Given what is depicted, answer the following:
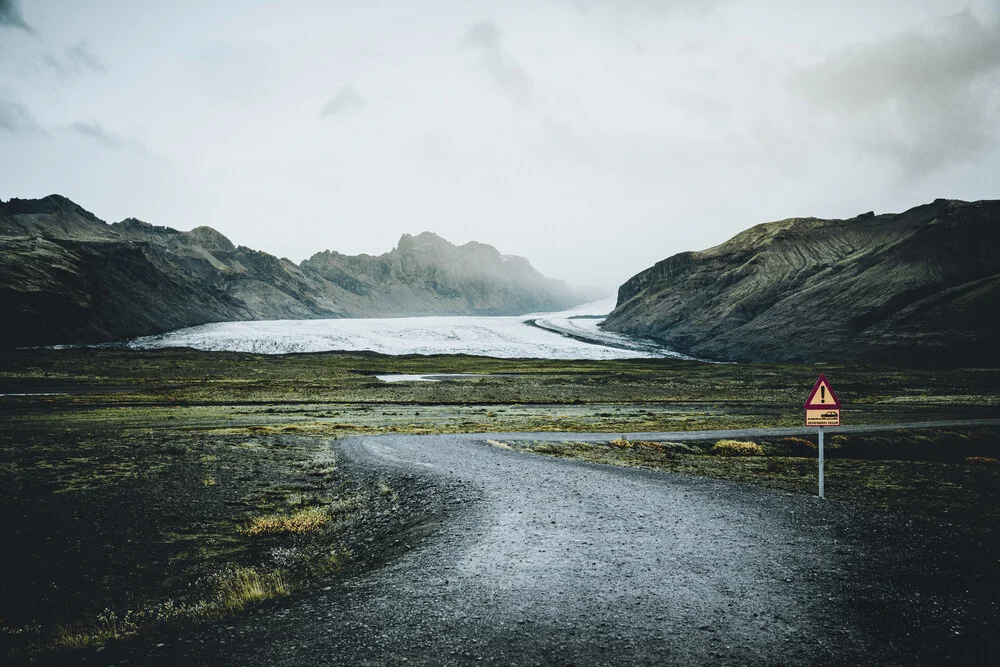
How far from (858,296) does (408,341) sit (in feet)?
392

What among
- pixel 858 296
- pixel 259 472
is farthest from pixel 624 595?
pixel 858 296

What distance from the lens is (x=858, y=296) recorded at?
452ft

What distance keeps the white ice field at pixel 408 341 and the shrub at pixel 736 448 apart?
3807 inches

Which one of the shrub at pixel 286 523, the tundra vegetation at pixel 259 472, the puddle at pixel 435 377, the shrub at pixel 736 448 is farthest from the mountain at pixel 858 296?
the shrub at pixel 286 523

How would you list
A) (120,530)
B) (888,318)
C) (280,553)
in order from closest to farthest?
(280,553)
(120,530)
(888,318)

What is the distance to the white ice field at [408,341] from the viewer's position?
122 metres

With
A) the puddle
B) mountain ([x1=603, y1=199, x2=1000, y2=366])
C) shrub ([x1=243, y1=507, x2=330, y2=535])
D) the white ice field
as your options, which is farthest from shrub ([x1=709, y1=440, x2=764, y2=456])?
mountain ([x1=603, y1=199, x2=1000, y2=366])

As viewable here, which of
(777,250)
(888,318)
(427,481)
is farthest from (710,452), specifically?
(777,250)

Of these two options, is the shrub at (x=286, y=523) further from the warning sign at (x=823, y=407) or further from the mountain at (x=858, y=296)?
the mountain at (x=858, y=296)

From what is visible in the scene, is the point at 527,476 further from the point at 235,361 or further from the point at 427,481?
the point at 235,361

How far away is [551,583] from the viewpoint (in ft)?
28.0

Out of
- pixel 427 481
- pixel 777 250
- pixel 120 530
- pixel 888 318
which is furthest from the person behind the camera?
pixel 777 250

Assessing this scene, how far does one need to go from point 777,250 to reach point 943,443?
589 feet

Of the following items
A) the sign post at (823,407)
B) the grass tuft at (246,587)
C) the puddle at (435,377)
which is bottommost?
the grass tuft at (246,587)
